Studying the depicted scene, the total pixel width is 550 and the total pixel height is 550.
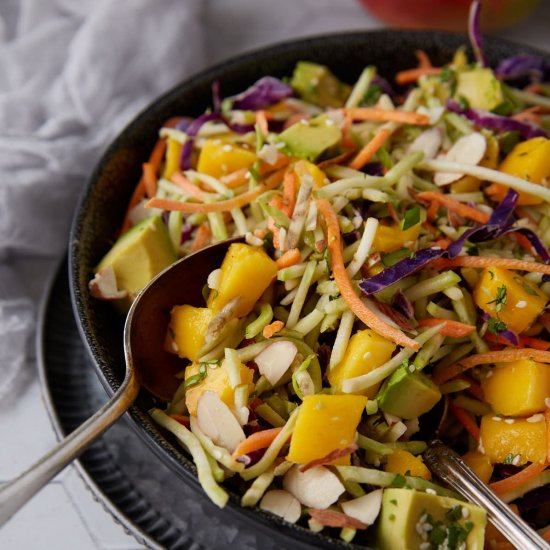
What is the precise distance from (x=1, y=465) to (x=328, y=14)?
239cm

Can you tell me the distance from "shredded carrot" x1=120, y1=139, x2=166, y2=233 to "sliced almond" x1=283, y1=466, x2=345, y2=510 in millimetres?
992

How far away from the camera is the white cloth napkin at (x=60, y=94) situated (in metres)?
2.47

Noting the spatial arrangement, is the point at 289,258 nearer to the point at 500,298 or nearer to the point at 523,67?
the point at 500,298

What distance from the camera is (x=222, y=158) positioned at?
7.29ft

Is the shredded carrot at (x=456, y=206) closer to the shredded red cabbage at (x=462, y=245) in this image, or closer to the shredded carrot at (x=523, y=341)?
the shredded red cabbage at (x=462, y=245)

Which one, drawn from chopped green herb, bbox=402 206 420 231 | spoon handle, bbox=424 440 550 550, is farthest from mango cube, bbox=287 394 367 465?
chopped green herb, bbox=402 206 420 231

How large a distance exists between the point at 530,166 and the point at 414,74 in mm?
662

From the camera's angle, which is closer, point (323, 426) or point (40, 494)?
point (323, 426)

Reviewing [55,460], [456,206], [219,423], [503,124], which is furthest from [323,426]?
[503,124]

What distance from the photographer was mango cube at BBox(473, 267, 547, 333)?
1.89 meters

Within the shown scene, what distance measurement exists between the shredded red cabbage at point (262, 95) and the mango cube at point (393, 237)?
28.7 inches

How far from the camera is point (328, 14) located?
3.42m

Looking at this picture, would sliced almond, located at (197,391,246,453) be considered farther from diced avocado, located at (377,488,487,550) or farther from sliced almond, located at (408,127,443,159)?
sliced almond, located at (408,127,443,159)

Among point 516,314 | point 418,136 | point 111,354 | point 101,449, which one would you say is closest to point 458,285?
point 516,314
